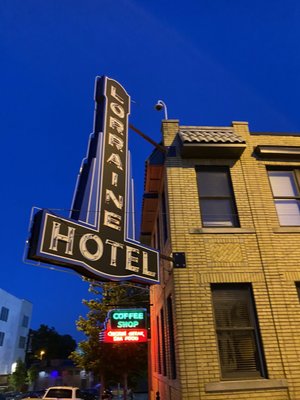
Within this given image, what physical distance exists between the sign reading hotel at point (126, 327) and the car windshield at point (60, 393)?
1128 centimetres

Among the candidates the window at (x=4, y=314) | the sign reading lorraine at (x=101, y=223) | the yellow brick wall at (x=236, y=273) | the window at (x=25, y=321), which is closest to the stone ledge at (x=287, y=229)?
the yellow brick wall at (x=236, y=273)

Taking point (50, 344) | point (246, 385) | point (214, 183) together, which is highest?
point (50, 344)

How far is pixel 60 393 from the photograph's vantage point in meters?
21.3

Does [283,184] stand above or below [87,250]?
above

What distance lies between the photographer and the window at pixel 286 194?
387 inches

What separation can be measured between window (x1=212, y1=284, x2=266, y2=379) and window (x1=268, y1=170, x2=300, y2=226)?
2.52 metres

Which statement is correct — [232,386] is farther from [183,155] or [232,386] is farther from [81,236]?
[183,155]

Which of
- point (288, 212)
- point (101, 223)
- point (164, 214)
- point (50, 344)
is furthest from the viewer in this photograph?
point (50, 344)

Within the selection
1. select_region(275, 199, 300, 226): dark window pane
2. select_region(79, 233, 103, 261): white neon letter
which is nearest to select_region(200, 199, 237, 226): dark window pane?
select_region(275, 199, 300, 226): dark window pane

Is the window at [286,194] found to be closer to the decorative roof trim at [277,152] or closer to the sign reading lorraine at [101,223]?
the decorative roof trim at [277,152]

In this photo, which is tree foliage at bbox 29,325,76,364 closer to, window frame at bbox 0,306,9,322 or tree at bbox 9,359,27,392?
window frame at bbox 0,306,9,322

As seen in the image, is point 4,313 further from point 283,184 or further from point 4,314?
point 283,184

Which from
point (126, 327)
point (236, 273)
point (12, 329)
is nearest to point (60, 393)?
point (126, 327)

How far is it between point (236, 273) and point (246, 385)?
2443 mm
